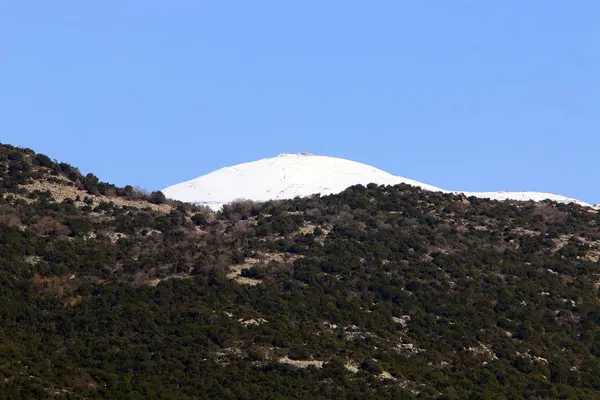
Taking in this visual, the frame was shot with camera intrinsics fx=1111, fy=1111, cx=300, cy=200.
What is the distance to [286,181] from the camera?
8756 cm

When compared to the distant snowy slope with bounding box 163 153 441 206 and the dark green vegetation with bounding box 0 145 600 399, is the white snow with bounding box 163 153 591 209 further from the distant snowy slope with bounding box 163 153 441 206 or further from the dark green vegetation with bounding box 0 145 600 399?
the dark green vegetation with bounding box 0 145 600 399

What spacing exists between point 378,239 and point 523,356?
13.5 m

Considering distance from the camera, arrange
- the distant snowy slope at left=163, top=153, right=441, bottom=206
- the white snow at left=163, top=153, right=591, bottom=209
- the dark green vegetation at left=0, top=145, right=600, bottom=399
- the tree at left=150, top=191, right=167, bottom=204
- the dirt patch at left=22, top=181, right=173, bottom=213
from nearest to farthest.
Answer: the dark green vegetation at left=0, top=145, right=600, bottom=399, the dirt patch at left=22, top=181, right=173, bottom=213, the tree at left=150, top=191, right=167, bottom=204, the white snow at left=163, top=153, right=591, bottom=209, the distant snowy slope at left=163, top=153, right=441, bottom=206

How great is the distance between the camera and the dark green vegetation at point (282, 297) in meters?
45.7

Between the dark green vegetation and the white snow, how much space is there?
14.0 m

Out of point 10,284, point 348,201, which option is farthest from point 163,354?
point 348,201

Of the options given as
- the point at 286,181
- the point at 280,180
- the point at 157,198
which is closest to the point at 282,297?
the point at 157,198

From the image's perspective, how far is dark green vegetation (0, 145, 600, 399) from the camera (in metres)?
45.7

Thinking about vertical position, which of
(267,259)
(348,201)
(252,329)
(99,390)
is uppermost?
(348,201)

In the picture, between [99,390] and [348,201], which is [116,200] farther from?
[99,390]

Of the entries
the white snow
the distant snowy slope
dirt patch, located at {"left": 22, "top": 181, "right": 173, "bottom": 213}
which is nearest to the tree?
dirt patch, located at {"left": 22, "top": 181, "right": 173, "bottom": 213}

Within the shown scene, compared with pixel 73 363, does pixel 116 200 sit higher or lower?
higher

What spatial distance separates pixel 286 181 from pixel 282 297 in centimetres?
3395

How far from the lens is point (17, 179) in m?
61.9
